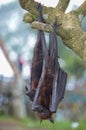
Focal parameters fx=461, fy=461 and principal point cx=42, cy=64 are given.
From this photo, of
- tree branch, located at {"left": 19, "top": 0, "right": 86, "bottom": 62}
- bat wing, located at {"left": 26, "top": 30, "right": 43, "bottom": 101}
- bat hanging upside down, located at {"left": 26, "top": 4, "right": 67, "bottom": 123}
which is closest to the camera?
tree branch, located at {"left": 19, "top": 0, "right": 86, "bottom": 62}

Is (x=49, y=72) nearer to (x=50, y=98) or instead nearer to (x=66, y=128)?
(x=50, y=98)

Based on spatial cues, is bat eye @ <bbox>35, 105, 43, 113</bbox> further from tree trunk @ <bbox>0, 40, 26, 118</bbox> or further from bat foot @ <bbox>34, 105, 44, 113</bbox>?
tree trunk @ <bbox>0, 40, 26, 118</bbox>

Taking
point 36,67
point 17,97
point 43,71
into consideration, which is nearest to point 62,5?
point 43,71

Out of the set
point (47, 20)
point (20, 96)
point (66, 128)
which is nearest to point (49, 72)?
point (47, 20)

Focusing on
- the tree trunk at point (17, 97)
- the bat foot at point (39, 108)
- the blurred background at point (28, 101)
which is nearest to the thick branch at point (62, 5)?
the bat foot at point (39, 108)

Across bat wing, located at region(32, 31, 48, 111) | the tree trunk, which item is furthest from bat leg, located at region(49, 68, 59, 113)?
the tree trunk

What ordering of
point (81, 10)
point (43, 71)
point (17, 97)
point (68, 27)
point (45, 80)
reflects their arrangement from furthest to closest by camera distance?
point (17, 97) < point (45, 80) < point (43, 71) < point (81, 10) < point (68, 27)

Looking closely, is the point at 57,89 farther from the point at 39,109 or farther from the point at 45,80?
the point at 39,109

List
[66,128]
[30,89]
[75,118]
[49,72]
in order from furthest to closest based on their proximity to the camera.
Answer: [75,118] → [66,128] → [30,89] → [49,72]
